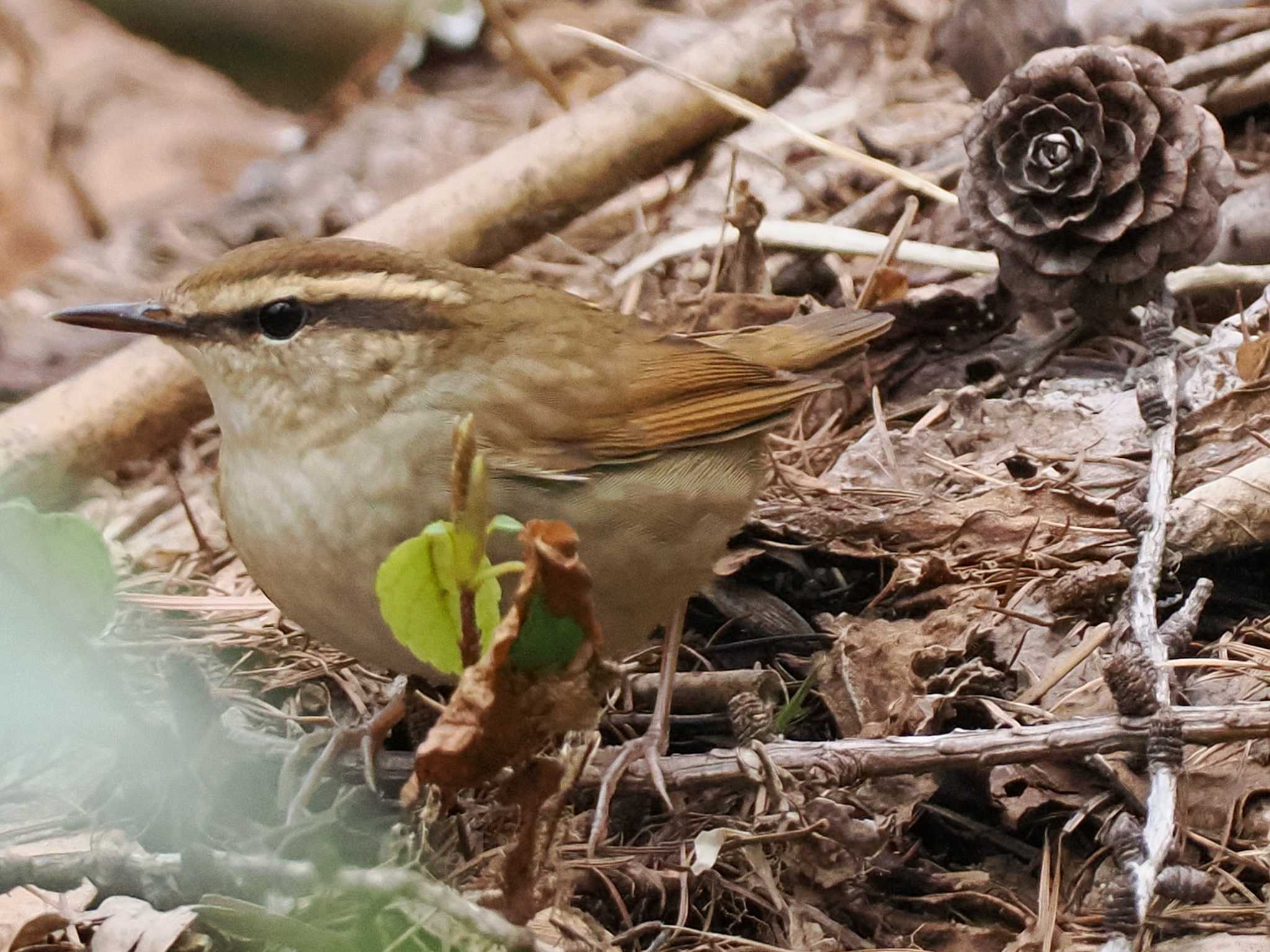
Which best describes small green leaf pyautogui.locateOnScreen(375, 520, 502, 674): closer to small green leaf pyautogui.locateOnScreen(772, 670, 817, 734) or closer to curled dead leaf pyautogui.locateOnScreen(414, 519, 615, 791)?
curled dead leaf pyautogui.locateOnScreen(414, 519, 615, 791)

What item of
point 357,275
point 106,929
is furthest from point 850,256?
point 106,929

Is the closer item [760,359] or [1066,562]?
[1066,562]

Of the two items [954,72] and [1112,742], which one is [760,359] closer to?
[1112,742]

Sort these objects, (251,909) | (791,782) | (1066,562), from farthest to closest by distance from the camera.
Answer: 1. (1066,562)
2. (791,782)
3. (251,909)

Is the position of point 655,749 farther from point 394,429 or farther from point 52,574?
point 52,574

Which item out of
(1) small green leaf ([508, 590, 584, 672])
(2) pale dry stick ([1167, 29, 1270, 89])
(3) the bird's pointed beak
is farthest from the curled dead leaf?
(2) pale dry stick ([1167, 29, 1270, 89])

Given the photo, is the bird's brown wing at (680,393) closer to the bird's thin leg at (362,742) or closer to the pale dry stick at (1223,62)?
the bird's thin leg at (362,742)

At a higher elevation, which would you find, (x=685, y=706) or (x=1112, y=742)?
(x=1112, y=742)

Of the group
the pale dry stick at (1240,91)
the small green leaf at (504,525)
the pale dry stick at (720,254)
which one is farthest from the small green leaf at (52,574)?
the pale dry stick at (1240,91)
